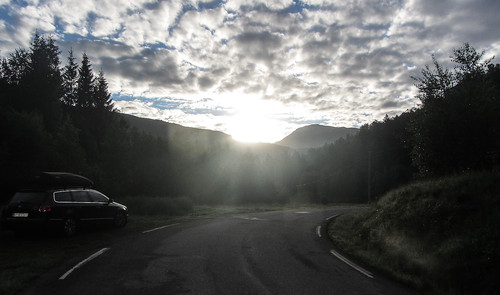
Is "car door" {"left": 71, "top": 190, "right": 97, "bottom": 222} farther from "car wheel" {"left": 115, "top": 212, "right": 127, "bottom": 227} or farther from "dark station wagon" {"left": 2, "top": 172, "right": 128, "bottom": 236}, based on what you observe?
"car wheel" {"left": 115, "top": 212, "right": 127, "bottom": 227}

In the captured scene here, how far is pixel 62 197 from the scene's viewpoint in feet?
36.6

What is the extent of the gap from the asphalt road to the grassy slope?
3.27 feet

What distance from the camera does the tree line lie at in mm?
14281

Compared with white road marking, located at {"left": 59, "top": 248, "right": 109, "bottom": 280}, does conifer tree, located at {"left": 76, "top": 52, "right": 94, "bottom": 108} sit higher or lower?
higher

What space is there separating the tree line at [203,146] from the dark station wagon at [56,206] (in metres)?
12.2

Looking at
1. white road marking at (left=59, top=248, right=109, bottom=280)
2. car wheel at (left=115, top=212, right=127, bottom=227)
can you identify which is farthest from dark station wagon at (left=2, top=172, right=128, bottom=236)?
white road marking at (left=59, top=248, right=109, bottom=280)

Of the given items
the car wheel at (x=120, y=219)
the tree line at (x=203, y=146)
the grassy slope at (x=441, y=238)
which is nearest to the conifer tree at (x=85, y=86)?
the tree line at (x=203, y=146)

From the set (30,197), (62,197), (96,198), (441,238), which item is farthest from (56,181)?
(441,238)

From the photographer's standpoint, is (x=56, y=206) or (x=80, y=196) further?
(x=80, y=196)

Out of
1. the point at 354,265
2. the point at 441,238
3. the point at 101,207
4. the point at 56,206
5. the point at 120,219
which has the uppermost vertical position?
the point at 56,206

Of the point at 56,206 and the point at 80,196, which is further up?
the point at 80,196

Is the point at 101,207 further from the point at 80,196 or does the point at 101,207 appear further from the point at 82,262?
the point at 82,262

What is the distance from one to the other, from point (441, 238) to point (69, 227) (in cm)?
1121

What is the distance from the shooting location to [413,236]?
9.25 m
